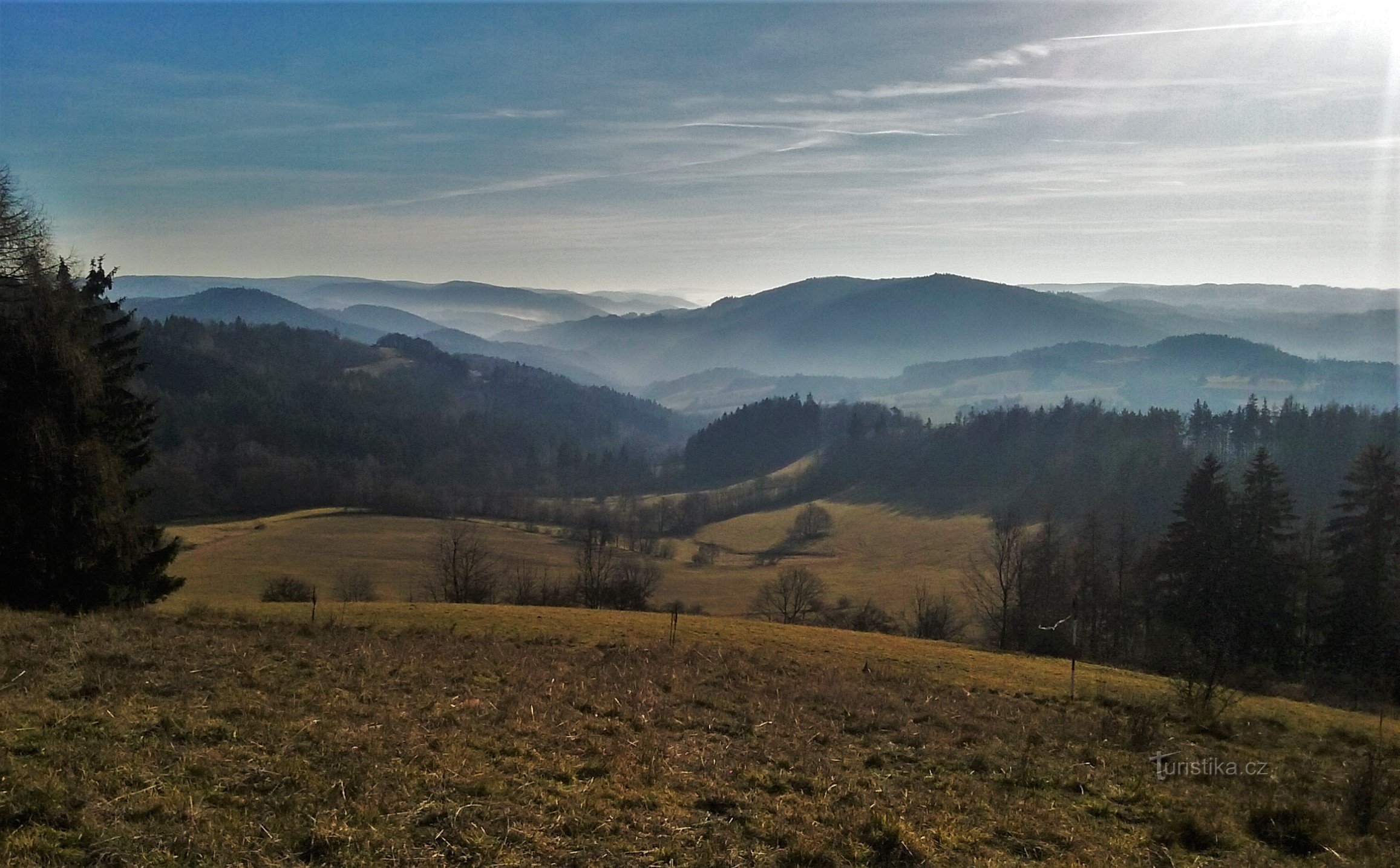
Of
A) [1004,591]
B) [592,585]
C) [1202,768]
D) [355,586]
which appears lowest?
[355,586]

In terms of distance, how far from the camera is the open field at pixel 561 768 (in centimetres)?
674

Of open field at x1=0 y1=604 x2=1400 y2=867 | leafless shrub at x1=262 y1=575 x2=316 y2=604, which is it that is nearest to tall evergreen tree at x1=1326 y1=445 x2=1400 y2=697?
open field at x1=0 y1=604 x2=1400 y2=867

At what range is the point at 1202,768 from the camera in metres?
12.7

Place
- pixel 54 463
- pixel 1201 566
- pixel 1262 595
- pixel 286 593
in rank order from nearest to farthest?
1. pixel 54 463
2. pixel 286 593
3. pixel 1262 595
4. pixel 1201 566

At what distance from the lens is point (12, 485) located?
21516 mm

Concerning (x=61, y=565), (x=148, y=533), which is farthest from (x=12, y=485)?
(x=148, y=533)

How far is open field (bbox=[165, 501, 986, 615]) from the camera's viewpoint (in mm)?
70938

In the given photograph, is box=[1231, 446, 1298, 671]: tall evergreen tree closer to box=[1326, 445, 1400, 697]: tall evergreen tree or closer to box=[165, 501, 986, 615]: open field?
box=[1326, 445, 1400, 697]: tall evergreen tree

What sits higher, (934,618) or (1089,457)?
(1089,457)

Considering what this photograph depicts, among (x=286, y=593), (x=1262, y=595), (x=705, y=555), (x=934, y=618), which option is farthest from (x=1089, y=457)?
(x=286, y=593)

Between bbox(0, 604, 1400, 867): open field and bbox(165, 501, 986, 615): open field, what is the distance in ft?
147

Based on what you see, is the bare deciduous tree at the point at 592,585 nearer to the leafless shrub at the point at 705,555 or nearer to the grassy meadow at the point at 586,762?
the grassy meadow at the point at 586,762

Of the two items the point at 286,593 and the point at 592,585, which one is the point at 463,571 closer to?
the point at 592,585

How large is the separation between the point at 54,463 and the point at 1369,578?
5445 cm
